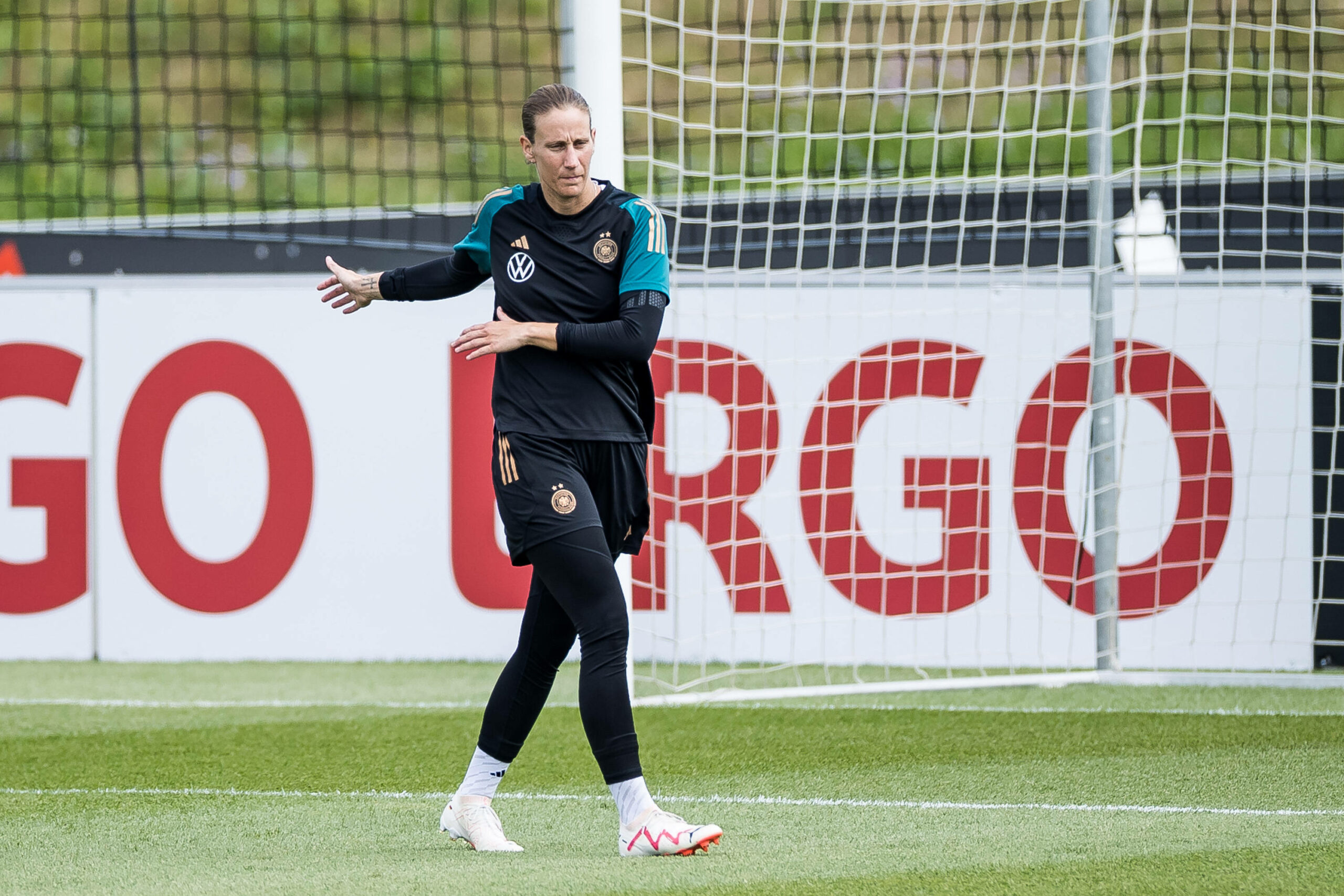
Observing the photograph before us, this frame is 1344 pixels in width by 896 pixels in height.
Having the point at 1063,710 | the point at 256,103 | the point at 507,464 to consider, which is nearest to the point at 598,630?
the point at 507,464

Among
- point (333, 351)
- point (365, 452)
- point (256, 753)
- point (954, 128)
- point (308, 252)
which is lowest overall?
point (256, 753)

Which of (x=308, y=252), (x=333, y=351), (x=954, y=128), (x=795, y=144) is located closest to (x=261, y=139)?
(x=795, y=144)

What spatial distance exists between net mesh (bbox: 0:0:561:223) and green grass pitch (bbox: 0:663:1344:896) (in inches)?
374

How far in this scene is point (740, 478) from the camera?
6.43 meters

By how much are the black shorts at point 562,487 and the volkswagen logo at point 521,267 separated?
337 mm

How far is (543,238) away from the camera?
133 inches

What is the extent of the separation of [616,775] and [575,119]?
1.36m

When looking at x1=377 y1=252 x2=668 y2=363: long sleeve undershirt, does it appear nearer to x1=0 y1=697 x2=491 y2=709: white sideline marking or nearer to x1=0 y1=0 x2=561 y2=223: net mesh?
x1=0 y1=697 x2=491 y2=709: white sideline marking

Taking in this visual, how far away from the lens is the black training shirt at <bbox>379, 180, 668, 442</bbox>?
130 inches

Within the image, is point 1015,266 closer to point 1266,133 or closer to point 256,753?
point 1266,133

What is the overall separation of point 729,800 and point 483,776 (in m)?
0.78

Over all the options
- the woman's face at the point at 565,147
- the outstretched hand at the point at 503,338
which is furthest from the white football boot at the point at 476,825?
the woman's face at the point at 565,147

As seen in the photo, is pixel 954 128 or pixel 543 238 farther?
pixel 954 128

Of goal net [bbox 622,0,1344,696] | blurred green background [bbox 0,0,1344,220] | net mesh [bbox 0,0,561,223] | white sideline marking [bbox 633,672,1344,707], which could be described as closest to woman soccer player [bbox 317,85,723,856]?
white sideline marking [bbox 633,672,1344,707]
